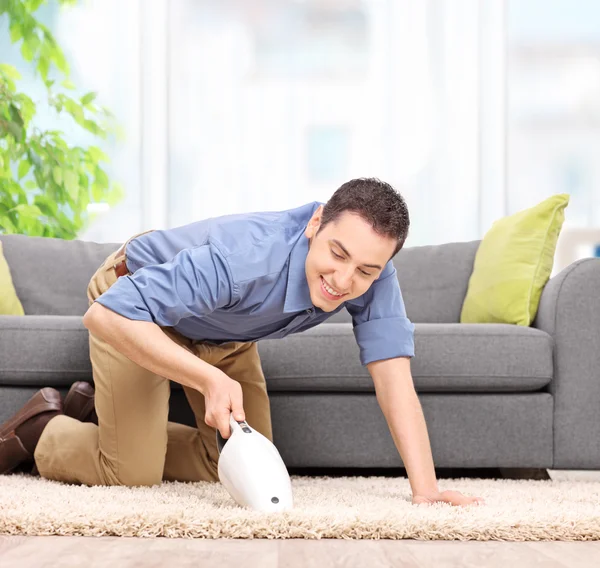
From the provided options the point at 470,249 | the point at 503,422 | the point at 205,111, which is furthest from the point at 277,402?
the point at 205,111

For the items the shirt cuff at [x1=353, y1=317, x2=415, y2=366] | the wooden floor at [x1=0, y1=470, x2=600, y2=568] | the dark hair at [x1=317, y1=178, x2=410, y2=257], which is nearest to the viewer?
the wooden floor at [x1=0, y1=470, x2=600, y2=568]

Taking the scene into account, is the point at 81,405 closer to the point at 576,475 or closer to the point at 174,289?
the point at 174,289

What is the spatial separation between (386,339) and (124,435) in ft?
2.14

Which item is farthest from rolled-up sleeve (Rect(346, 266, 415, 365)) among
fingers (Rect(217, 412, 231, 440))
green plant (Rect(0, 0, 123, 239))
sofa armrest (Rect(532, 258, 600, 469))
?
green plant (Rect(0, 0, 123, 239))

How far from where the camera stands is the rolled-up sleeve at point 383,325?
177cm

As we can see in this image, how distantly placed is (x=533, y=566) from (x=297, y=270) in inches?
30.1

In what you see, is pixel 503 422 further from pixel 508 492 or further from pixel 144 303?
pixel 144 303

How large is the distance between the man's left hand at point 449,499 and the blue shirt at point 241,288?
0.30 m

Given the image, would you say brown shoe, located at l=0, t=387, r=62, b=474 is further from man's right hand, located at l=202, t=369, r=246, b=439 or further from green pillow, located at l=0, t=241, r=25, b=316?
man's right hand, located at l=202, t=369, r=246, b=439

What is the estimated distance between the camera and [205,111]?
161 inches

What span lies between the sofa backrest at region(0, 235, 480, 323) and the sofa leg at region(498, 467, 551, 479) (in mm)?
570

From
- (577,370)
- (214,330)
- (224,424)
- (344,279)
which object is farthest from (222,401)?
(577,370)

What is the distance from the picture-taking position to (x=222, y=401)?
1483 millimetres

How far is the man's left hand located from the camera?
158cm
